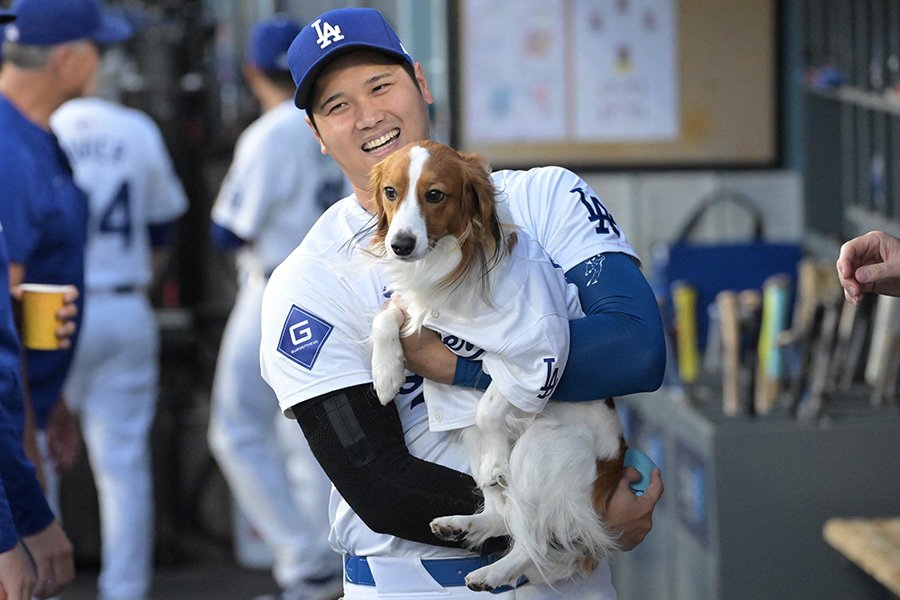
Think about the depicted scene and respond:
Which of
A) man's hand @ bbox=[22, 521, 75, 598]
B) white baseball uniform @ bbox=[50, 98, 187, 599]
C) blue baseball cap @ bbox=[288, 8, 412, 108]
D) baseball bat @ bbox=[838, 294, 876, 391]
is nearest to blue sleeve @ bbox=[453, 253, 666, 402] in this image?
blue baseball cap @ bbox=[288, 8, 412, 108]

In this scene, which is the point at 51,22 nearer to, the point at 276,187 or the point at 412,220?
the point at 276,187

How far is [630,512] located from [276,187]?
121 inches

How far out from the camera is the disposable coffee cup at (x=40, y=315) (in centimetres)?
223

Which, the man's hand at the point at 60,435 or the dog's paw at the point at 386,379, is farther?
the man's hand at the point at 60,435

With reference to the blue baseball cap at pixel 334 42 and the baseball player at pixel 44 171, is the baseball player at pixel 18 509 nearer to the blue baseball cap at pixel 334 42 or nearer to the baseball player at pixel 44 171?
the blue baseball cap at pixel 334 42

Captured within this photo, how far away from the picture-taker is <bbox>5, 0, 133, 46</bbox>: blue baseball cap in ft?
10.1

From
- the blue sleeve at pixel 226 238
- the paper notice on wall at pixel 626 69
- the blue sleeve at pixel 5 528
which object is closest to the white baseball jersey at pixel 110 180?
the blue sleeve at pixel 226 238

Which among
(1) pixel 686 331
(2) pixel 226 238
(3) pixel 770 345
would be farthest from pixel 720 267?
(2) pixel 226 238

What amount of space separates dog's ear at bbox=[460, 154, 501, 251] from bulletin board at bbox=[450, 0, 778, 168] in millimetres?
3208

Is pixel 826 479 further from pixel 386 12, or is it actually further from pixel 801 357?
pixel 386 12

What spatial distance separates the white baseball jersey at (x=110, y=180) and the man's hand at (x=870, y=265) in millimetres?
3239

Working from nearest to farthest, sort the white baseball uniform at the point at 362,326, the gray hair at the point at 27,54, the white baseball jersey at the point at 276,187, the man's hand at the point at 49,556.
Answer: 1. the white baseball uniform at the point at 362,326
2. the man's hand at the point at 49,556
3. the gray hair at the point at 27,54
4. the white baseball jersey at the point at 276,187

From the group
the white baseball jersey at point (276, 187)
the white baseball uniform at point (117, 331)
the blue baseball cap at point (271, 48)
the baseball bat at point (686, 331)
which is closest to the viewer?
the baseball bat at point (686, 331)

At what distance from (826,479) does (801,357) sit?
15.3 inches
